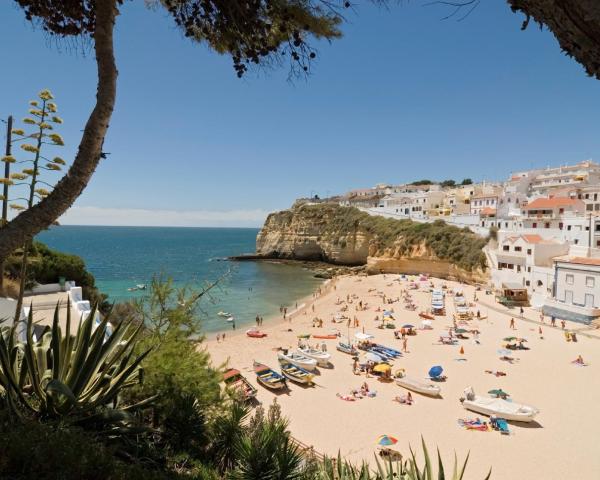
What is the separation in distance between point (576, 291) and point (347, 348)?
56.2 ft

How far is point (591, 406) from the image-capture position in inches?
494

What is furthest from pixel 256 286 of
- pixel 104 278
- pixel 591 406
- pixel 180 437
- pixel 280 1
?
pixel 280 1

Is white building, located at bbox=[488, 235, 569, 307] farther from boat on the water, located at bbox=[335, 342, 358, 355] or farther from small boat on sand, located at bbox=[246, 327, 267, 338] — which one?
small boat on sand, located at bbox=[246, 327, 267, 338]

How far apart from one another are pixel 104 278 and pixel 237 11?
52.9 meters

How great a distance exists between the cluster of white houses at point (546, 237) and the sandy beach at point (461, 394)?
9.01 feet

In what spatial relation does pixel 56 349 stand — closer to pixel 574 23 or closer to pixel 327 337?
pixel 574 23

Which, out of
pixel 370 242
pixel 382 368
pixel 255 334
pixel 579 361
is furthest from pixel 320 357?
pixel 370 242

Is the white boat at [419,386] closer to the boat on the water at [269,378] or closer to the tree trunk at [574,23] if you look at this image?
the boat on the water at [269,378]

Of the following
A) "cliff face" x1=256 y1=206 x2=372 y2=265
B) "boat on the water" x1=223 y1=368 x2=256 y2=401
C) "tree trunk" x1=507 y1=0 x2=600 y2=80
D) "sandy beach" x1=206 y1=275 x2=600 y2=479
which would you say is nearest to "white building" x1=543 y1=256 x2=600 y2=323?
"sandy beach" x1=206 y1=275 x2=600 y2=479

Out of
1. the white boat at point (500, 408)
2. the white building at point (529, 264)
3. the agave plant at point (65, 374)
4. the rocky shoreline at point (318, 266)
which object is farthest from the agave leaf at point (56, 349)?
the rocky shoreline at point (318, 266)

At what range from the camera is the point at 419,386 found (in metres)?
14.1

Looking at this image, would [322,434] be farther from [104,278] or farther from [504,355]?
[104,278]

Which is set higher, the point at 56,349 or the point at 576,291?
the point at 56,349

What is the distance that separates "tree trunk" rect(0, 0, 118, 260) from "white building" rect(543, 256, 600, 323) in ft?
92.8
